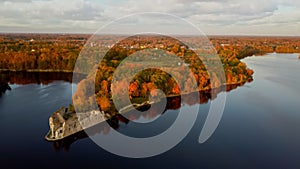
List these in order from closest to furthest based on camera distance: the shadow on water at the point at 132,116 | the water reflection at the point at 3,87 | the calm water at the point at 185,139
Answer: the calm water at the point at 185,139
the shadow on water at the point at 132,116
the water reflection at the point at 3,87

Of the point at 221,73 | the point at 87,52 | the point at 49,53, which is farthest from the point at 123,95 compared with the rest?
the point at 49,53

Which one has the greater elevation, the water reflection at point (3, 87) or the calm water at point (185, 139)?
the water reflection at point (3, 87)

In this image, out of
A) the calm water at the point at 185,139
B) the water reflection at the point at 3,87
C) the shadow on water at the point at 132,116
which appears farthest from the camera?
the water reflection at the point at 3,87

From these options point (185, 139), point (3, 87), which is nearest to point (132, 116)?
point (185, 139)

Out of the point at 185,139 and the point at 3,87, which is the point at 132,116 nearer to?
the point at 185,139

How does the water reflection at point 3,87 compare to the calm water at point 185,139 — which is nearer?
the calm water at point 185,139

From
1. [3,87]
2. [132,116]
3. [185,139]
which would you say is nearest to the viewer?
[185,139]

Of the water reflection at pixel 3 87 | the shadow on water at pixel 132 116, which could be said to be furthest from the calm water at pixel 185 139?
the water reflection at pixel 3 87

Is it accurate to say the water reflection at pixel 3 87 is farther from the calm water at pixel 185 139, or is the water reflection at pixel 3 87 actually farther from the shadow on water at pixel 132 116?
the shadow on water at pixel 132 116

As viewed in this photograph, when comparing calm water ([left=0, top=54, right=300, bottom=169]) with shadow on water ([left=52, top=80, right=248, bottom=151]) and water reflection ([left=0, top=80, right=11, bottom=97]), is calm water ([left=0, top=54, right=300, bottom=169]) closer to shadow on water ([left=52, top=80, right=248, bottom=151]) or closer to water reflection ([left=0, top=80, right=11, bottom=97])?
shadow on water ([left=52, top=80, right=248, bottom=151])
